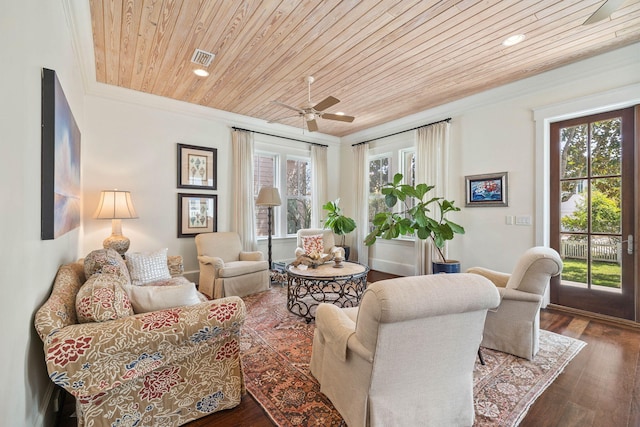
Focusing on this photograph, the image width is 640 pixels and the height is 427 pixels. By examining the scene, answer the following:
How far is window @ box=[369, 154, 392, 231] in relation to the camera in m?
5.65

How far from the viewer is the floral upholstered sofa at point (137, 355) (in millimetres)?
1329

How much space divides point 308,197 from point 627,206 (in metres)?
4.66

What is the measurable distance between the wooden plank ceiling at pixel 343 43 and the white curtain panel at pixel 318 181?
1.87 metres

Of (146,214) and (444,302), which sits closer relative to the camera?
(444,302)

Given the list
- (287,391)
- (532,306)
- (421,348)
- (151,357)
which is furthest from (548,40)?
(151,357)

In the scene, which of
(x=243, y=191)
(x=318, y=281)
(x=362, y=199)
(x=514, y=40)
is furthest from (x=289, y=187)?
(x=514, y=40)

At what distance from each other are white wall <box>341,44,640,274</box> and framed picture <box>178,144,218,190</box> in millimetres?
3775

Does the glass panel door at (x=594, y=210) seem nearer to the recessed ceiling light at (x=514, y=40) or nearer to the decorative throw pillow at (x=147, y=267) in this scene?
the recessed ceiling light at (x=514, y=40)

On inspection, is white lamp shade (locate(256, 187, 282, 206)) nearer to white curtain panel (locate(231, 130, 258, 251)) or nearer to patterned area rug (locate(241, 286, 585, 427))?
white curtain panel (locate(231, 130, 258, 251))

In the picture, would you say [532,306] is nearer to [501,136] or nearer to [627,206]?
[627,206]

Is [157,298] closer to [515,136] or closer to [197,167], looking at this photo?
[197,167]

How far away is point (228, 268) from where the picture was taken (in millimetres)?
→ 3812

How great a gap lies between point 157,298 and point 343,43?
2.75 metres

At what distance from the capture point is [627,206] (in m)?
3.06
